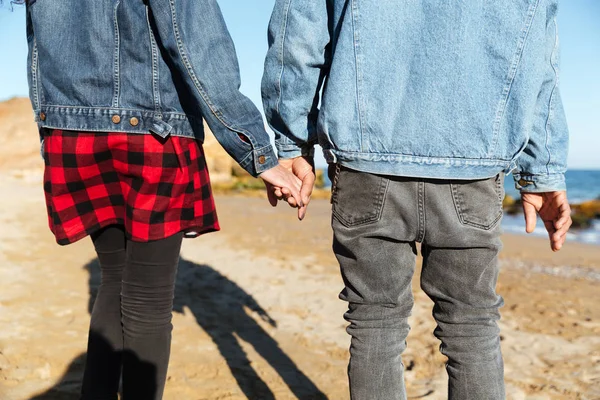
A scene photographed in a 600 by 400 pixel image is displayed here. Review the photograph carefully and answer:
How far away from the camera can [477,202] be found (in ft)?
4.79

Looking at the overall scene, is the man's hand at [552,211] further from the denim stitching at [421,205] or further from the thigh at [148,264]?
the thigh at [148,264]

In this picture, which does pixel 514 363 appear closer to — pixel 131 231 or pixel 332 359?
pixel 332 359

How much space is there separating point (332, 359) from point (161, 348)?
1.37 metres

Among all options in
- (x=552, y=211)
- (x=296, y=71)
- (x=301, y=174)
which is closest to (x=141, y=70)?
(x=296, y=71)

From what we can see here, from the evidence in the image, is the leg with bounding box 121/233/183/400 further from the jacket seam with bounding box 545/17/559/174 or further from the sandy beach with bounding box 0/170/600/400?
the jacket seam with bounding box 545/17/559/174

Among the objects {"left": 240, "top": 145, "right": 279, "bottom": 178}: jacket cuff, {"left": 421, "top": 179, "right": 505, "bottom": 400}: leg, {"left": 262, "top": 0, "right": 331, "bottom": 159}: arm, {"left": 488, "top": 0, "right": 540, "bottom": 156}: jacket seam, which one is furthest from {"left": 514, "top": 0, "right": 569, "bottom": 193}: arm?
{"left": 240, "top": 145, "right": 279, "bottom": 178}: jacket cuff

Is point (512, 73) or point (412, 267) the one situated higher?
point (512, 73)

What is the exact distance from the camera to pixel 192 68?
62.9 inches

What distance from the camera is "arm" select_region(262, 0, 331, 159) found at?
1.59 meters

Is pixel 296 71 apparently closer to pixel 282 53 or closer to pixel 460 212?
pixel 282 53

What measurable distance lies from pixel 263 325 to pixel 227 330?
25 centimetres

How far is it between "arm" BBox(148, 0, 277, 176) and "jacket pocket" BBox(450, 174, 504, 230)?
0.58m

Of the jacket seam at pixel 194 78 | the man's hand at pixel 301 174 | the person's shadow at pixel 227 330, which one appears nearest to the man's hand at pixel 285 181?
the man's hand at pixel 301 174

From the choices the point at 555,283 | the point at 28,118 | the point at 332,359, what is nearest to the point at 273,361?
the point at 332,359
